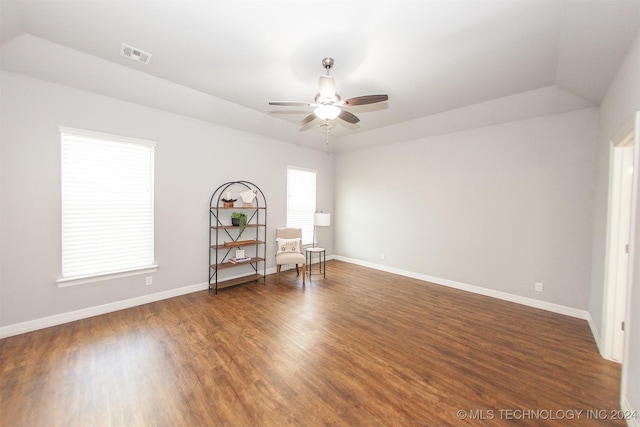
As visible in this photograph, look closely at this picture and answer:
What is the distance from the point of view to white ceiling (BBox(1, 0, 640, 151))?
1.96 meters

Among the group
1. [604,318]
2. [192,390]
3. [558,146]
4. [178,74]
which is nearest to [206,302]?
[192,390]

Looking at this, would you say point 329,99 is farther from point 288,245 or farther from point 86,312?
point 86,312

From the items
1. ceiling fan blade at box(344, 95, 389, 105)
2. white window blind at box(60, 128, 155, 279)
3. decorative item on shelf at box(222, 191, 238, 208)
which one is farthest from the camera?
decorative item on shelf at box(222, 191, 238, 208)

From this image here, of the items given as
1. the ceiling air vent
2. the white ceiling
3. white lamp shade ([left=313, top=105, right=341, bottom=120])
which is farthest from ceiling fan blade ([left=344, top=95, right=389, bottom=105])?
the ceiling air vent

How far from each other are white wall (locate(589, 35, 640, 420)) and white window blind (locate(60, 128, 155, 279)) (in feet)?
17.1

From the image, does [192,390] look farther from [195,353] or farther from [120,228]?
[120,228]

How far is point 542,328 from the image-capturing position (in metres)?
2.98

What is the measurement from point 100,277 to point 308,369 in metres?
3.09

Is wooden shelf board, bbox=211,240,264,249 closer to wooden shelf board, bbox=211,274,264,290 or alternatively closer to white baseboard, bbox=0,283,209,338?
wooden shelf board, bbox=211,274,264,290

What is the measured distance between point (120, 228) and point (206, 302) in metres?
1.63

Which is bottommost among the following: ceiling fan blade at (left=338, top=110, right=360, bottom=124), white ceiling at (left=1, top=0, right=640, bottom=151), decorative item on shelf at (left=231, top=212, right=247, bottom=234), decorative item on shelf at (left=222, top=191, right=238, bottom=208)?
decorative item on shelf at (left=231, top=212, right=247, bottom=234)

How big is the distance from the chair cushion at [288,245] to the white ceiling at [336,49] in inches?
103

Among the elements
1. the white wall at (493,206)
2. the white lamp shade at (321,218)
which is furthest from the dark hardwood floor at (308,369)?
the white lamp shade at (321,218)

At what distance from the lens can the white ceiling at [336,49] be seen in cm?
196
